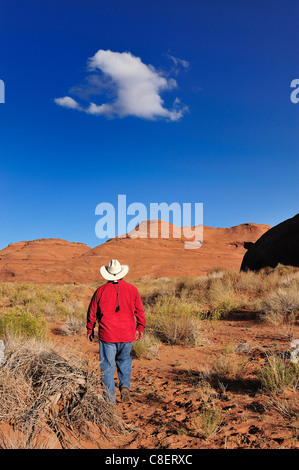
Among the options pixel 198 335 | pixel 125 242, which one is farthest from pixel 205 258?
pixel 198 335

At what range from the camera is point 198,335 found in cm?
820

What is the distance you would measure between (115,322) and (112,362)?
22.4 inches

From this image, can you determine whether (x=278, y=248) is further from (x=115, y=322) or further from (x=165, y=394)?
(x=115, y=322)

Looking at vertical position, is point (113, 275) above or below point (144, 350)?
A: above

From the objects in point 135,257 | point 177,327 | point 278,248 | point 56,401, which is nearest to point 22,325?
point 177,327

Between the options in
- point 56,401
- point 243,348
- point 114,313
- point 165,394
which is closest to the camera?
point 56,401

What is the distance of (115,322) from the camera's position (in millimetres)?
4445

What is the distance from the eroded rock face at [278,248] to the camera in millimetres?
19188

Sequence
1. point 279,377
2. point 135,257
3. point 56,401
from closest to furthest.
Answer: point 56,401
point 279,377
point 135,257

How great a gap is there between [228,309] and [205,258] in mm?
37429

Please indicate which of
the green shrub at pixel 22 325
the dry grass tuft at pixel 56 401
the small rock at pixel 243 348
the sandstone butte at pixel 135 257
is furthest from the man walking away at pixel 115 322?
the sandstone butte at pixel 135 257

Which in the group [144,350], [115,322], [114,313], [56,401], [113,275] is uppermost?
[113,275]
